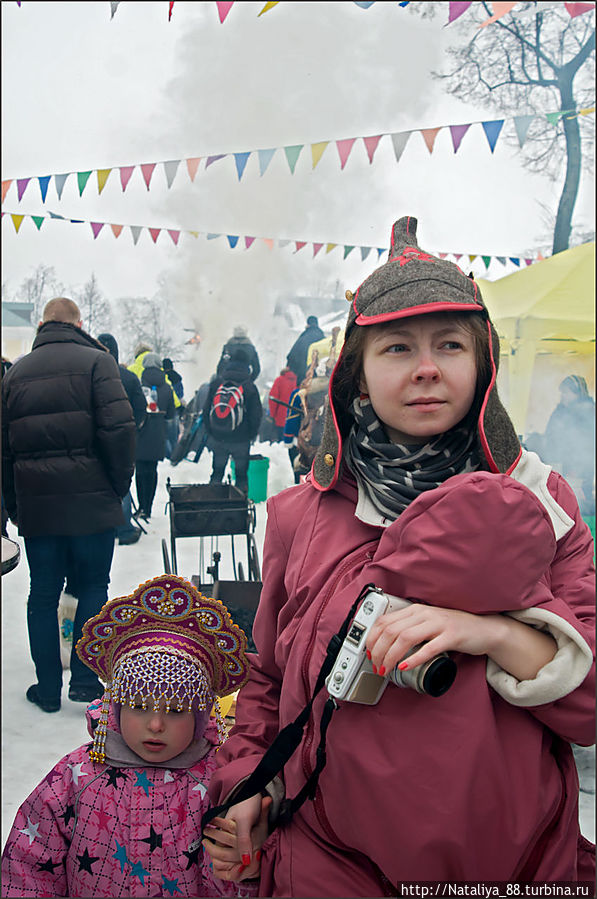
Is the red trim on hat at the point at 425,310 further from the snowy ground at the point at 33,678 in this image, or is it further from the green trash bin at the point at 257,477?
the green trash bin at the point at 257,477

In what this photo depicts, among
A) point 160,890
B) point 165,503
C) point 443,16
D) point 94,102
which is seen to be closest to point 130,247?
point 94,102

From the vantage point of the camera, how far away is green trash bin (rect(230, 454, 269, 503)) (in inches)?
90.2

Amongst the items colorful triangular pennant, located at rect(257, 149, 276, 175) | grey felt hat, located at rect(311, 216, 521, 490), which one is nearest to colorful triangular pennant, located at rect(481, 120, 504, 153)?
colorful triangular pennant, located at rect(257, 149, 276, 175)

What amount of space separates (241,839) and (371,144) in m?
1.71

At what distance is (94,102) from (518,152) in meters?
1.15

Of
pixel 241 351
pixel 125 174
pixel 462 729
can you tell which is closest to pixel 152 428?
pixel 241 351

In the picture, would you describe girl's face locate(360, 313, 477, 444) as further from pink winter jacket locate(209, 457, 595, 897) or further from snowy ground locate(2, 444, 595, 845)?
snowy ground locate(2, 444, 595, 845)

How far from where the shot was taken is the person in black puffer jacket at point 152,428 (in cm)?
199

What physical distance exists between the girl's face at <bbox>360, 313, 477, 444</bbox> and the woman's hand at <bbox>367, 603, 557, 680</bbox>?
1.06ft

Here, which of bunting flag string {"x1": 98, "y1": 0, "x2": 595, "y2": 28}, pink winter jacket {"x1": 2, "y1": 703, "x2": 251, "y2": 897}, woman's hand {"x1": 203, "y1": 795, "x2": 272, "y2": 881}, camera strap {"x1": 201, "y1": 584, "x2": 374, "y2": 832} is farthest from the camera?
bunting flag string {"x1": 98, "y1": 0, "x2": 595, "y2": 28}

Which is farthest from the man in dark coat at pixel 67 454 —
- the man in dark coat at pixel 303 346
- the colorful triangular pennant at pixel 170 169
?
the man in dark coat at pixel 303 346

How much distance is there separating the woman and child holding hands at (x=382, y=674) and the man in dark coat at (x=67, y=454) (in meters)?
0.47

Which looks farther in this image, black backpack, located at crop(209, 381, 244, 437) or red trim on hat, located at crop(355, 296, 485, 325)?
black backpack, located at crop(209, 381, 244, 437)

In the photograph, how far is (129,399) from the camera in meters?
1.93
